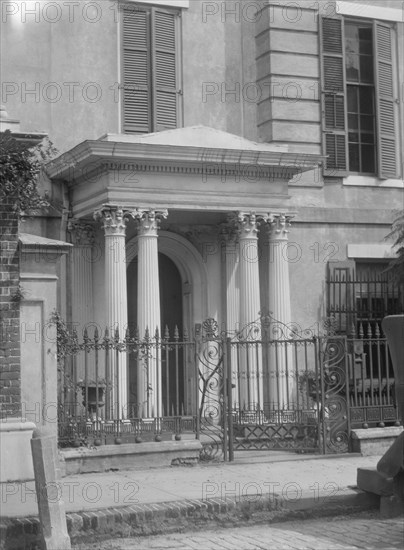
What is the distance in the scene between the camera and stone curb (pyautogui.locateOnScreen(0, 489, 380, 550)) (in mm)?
8102

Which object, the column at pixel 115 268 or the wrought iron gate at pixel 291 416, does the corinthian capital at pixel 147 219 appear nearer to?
the column at pixel 115 268

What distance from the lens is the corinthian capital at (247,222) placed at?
15375 mm

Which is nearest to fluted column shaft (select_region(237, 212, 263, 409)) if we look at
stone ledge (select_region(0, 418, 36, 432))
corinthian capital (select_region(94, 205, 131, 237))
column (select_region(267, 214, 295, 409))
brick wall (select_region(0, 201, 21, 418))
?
column (select_region(267, 214, 295, 409))

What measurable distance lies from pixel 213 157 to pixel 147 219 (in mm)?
1403

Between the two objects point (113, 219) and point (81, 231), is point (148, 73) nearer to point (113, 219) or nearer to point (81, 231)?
point (81, 231)

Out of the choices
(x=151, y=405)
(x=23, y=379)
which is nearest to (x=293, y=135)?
(x=151, y=405)

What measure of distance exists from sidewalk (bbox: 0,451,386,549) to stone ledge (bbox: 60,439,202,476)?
0.19 m

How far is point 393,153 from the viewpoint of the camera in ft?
58.5

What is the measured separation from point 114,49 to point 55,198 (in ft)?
9.47

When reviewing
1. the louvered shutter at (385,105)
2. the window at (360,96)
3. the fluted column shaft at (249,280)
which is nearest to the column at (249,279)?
the fluted column shaft at (249,280)

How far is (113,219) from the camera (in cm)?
1452

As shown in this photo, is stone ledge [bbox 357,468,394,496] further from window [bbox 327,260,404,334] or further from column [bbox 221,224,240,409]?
window [bbox 327,260,404,334]

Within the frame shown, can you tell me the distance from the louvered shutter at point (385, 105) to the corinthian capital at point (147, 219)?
500cm

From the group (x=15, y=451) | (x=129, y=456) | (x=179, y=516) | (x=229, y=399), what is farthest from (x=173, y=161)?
(x=179, y=516)
